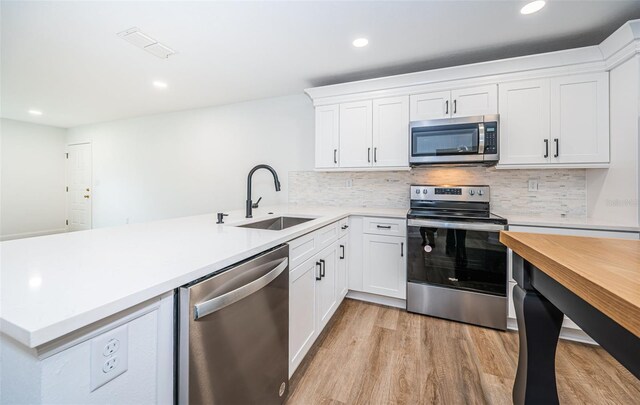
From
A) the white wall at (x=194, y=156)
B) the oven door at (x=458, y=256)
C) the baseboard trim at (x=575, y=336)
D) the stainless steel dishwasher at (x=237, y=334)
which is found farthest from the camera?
the white wall at (x=194, y=156)

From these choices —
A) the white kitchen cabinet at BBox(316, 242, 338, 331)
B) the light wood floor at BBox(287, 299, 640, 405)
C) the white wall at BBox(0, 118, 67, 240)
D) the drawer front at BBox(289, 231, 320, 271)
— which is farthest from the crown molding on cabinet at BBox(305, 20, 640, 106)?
the white wall at BBox(0, 118, 67, 240)

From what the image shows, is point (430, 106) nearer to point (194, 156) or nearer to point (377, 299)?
point (377, 299)

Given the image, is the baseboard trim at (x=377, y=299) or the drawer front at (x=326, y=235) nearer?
the drawer front at (x=326, y=235)

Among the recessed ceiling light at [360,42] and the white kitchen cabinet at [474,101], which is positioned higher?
the recessed ceiling light at [360,42]

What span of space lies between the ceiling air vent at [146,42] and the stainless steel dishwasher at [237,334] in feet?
7.28

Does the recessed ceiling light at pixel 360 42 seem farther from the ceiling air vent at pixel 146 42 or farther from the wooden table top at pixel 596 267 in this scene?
the wooden table top at pixel 596 267

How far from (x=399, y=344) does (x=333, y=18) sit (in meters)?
2.47

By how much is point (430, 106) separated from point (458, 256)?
55.8 inches

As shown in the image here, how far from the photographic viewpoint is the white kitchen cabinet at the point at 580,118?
80.0 inches

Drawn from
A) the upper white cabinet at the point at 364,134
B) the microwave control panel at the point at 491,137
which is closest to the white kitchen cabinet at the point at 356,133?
the upper white cabinet at the point at 364,134

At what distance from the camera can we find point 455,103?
240 cm

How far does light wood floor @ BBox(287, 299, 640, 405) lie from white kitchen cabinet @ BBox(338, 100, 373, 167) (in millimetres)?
1621

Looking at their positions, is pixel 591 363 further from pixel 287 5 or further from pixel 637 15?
pixel 287 5

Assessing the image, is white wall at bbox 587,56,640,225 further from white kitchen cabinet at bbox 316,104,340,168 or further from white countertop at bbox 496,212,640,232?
white kitchen cabinet at bbox 316,104,340,168
